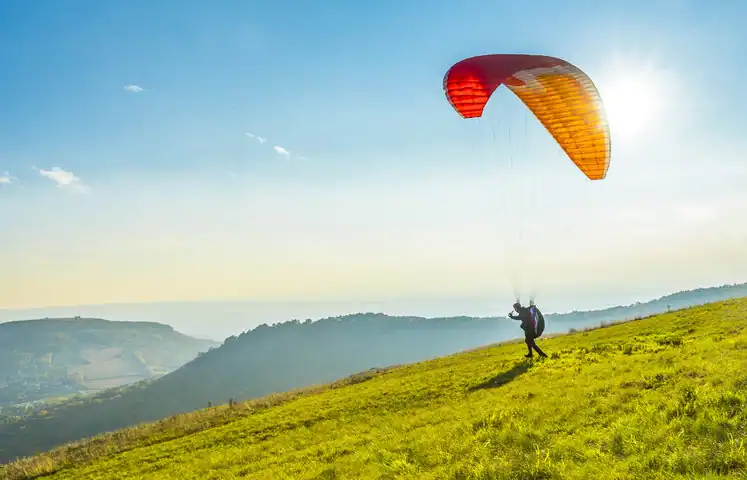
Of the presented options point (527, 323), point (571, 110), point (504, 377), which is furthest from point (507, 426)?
point (571, 110)

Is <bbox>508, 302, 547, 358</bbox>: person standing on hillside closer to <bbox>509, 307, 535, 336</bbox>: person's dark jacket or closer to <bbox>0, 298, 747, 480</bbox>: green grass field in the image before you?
<bbox>509, 307, 535, 336</bbox>: person's dark jacket

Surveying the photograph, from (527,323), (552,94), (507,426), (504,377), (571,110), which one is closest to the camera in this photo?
(507,426)

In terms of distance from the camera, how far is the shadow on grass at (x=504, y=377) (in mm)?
17453

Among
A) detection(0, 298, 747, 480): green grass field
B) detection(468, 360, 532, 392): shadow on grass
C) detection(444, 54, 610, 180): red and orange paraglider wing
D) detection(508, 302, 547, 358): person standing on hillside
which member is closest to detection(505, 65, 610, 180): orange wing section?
detection(444, 54, 610, 180): red and orange paraglider wing

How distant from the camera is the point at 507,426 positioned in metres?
10.7

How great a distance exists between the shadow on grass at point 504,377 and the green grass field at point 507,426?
0.07 m

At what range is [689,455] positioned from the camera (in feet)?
22.8

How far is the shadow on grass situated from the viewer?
687 inches

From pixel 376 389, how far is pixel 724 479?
60.4ft

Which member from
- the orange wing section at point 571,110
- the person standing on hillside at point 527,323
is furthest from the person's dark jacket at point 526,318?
the orange wing section at point 571,110

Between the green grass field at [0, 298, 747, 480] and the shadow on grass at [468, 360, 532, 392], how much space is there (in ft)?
0.23

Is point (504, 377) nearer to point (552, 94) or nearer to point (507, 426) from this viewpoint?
point (507, 426)

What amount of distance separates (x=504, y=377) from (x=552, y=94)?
425 inches

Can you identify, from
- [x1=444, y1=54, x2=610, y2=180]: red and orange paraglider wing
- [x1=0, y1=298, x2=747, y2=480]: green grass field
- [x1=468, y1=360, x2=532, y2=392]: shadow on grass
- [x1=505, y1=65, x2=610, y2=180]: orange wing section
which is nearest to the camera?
[x1=0, y1=298, x2=747, y2=480]: green grass field
